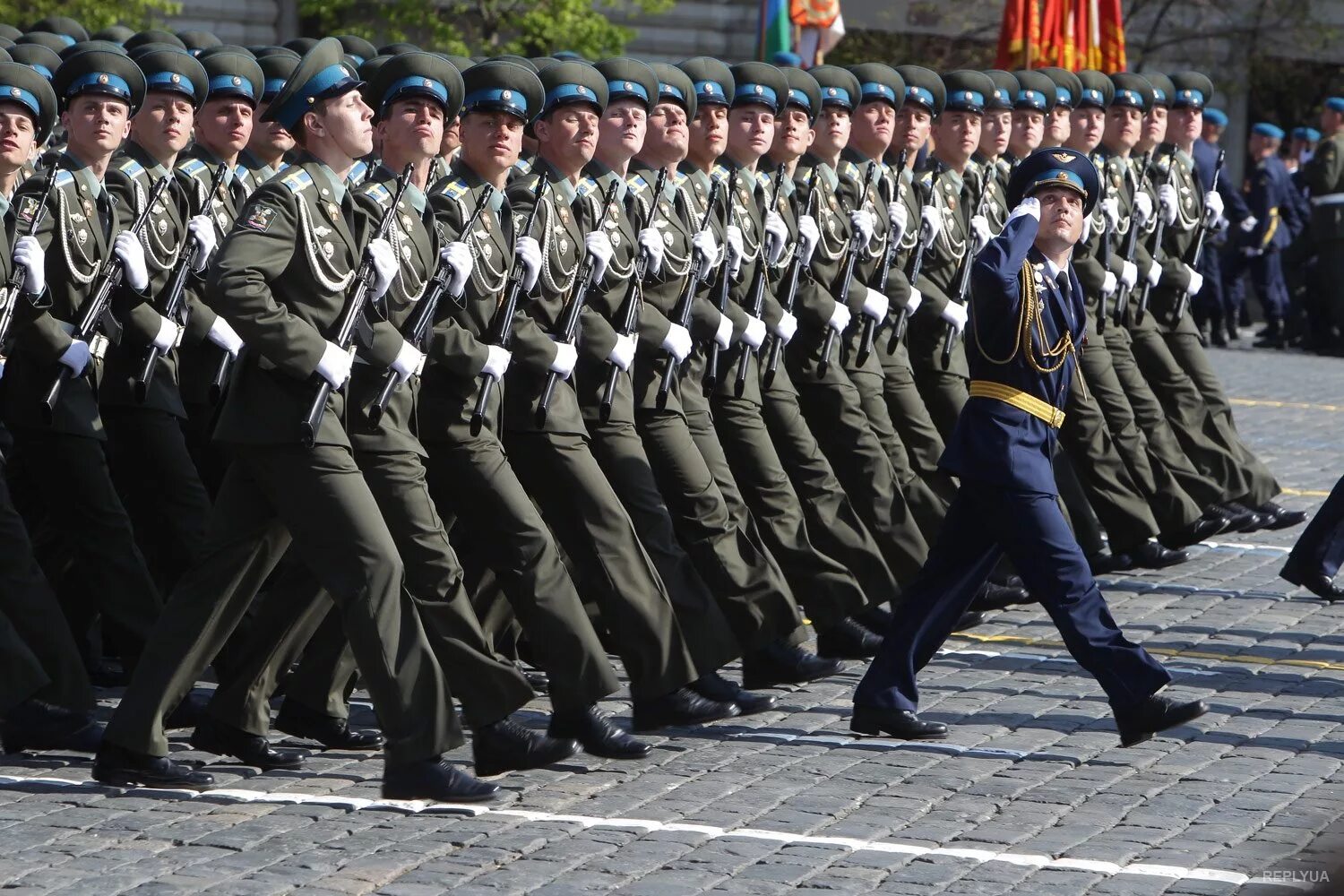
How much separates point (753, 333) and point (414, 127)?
1674mm

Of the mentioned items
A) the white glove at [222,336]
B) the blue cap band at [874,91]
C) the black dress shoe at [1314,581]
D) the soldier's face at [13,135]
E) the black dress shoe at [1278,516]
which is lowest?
the black dress shoe at [1314,581]

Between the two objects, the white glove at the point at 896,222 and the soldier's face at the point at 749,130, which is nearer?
the soldier's face at the point at 749,130

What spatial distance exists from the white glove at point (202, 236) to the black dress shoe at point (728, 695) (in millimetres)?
1859

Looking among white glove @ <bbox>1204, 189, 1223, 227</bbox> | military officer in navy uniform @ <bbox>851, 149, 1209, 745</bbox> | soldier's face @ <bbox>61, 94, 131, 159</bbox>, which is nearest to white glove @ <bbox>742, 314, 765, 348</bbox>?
military officer in navy uniform @ <bbox>851, 149, 1209, 745</bbox>

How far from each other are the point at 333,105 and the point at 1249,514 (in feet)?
19.0

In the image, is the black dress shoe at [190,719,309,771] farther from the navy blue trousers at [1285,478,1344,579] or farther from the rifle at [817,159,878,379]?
the navy blue trousers at [1285,478,1344,579]

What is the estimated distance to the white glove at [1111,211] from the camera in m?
10.3

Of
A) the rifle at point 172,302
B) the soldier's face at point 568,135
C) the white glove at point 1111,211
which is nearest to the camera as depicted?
the soldier's face at point 568,135

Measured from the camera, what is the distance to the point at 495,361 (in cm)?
657

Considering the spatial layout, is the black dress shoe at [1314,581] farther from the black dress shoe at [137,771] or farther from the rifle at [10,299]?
the rifle at [10,299]

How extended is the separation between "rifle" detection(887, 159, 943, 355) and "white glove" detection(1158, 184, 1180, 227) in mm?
1597

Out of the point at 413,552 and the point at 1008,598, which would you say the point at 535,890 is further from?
the point at 1008,598

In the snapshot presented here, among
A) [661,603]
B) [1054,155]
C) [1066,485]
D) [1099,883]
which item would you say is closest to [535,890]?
[1099,883]

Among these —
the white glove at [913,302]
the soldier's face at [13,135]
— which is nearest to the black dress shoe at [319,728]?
the soldier's face at [13,135]
